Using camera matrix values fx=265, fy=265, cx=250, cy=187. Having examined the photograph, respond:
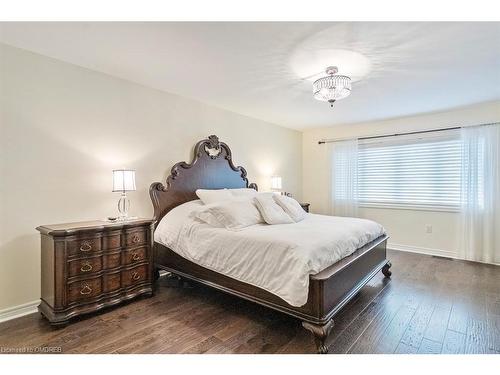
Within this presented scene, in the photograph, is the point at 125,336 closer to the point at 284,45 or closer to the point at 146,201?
the point at 146,201

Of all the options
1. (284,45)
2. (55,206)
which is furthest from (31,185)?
(284,45)

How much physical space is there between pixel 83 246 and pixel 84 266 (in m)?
0.17

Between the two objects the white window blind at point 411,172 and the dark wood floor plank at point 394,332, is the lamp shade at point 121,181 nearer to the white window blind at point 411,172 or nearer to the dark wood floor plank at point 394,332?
the dark wood floor plank at point 394,332

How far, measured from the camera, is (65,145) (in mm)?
2514

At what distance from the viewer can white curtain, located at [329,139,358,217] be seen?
4977 mm

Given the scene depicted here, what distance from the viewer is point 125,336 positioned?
1969 mm

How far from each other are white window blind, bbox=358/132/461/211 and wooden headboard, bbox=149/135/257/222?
7.65ft

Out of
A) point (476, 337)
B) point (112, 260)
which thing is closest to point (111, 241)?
point (112, 260)

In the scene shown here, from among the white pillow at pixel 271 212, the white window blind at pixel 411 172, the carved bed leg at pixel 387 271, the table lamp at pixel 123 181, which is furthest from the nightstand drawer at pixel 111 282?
the white window blind at pixel 411 172

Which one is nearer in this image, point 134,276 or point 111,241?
point 111,241

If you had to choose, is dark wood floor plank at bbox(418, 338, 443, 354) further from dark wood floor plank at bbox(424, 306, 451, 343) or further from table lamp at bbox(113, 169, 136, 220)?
Result: table lamp at bbox(113, 169, 136, 220)

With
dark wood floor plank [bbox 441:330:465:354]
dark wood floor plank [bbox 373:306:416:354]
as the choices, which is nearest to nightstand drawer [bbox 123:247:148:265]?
dark wood floor plank [bbox 373:306:416:354]

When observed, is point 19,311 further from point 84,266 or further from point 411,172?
point 411,172
